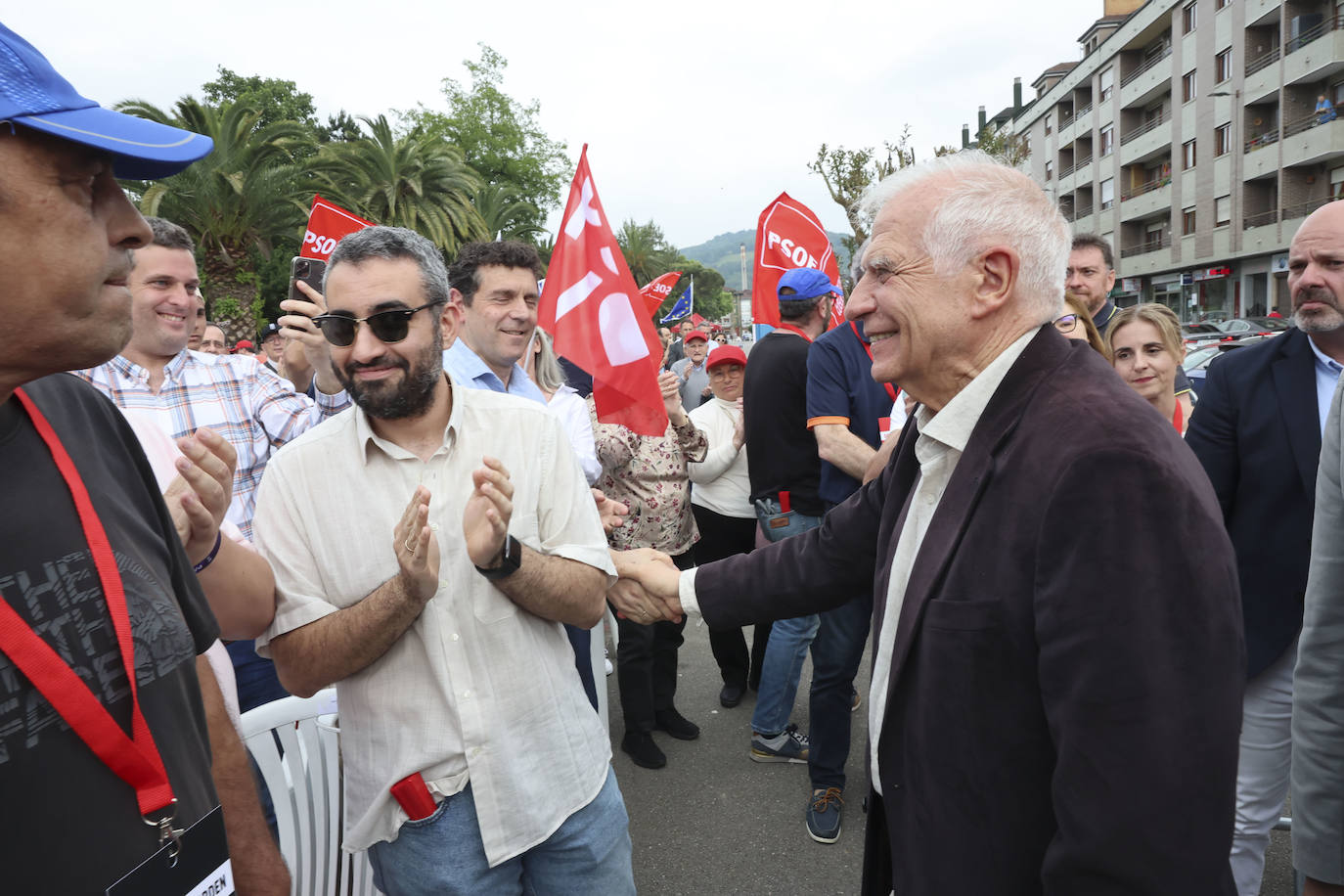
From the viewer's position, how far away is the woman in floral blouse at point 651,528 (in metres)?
4.45

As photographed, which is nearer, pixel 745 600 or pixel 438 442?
pixel 438 442

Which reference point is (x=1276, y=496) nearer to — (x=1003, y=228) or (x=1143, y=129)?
(x=1003, y=228)

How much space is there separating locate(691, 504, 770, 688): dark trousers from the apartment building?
34197mm

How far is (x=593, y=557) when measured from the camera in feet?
6.95

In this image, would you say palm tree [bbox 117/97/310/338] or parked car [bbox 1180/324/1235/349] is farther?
parked car [bbox 1180/324/1235/349]

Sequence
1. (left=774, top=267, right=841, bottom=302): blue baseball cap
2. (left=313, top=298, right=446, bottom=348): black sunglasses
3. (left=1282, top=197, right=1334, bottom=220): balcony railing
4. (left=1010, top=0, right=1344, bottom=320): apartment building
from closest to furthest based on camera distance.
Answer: (left=313, top=298, right=446, bottom=348): black sunglasses → (left=774, top=267, right=841, bottom=302): blue baseball cap → (left=1010, top=0, right=1344, bottom=320): apartment building → (left=1282, top=197, right=1334, bottom=220): balcony railing

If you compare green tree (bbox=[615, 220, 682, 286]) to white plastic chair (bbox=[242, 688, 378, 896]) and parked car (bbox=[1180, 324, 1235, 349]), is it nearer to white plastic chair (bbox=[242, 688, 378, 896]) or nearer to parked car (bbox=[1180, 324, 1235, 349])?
parked car (bbox=[1180, 324, 1235, 349])

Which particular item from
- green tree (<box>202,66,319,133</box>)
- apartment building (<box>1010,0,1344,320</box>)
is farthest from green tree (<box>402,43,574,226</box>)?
apartment building (<box>1010,0,1344,320</box>)

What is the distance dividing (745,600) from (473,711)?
786 millimetres

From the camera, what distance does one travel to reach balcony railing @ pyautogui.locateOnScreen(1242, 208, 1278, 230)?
3258cm

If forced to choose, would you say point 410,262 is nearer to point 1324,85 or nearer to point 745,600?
point 745,600

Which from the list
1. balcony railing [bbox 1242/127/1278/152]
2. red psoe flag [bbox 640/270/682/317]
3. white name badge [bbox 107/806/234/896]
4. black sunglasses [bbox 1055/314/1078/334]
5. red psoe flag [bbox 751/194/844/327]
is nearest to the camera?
white name badge [bbox 107/806/234/896]

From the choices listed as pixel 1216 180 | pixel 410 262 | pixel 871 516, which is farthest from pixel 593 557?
pixel 1216 180

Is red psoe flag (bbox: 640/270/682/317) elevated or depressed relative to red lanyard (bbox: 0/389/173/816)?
elevated
